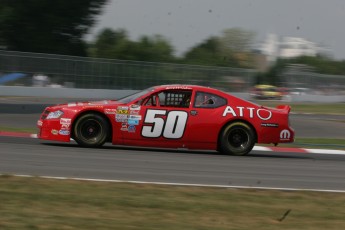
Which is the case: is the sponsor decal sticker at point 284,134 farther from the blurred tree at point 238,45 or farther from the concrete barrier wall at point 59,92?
the blurred tree at point 238,45

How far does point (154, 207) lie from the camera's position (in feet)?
21.3

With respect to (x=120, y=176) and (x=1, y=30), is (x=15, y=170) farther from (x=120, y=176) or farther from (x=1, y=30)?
(x=1, y=30)

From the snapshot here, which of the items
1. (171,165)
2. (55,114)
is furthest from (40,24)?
(171,165)

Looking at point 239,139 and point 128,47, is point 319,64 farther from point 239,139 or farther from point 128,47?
point 239,139

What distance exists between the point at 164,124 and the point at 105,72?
2863cm

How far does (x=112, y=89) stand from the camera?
1578 inches

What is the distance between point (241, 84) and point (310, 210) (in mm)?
38916

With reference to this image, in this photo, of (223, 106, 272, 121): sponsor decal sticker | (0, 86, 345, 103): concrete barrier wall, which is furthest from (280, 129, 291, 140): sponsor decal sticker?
(0, 86, 345, 103): concrete barrier wall

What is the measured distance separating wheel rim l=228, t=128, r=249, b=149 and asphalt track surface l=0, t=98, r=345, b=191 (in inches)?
11.4

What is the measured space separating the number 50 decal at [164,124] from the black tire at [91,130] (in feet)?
2.41

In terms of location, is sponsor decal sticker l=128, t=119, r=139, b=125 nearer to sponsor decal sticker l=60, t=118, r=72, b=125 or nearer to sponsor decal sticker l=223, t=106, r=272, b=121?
sponsor decal sticker l=60, t=118, r=72, b=125

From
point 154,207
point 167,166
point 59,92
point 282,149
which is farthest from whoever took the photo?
point 59,92

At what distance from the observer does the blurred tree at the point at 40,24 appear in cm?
5150

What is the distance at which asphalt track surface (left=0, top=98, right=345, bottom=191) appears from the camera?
8812 mm
